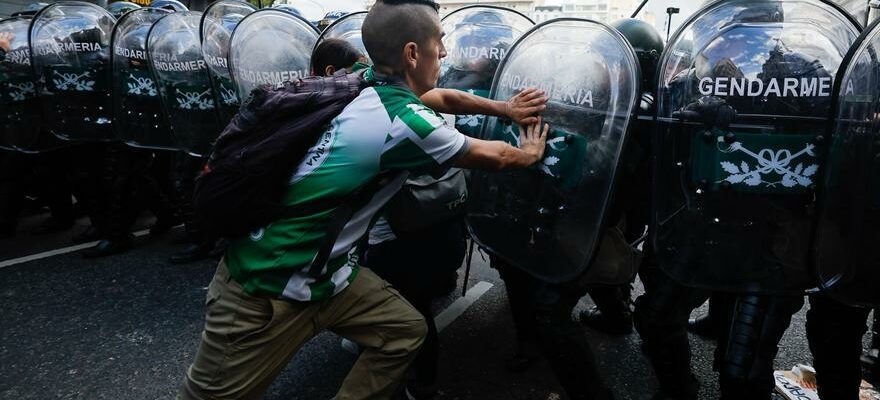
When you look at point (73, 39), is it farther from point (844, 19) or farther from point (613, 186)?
point (844, 19)

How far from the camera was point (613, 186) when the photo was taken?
5.69 ft

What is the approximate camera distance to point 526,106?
190 centimetres

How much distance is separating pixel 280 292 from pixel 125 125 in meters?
3.10

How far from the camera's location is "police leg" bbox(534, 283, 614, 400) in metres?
1.95

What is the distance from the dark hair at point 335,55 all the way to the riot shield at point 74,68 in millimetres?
2271

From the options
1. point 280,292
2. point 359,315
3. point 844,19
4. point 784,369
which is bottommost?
point 784,369

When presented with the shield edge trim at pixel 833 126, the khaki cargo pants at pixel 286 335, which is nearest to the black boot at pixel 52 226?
the khaki cargo pants at pixel 286 335

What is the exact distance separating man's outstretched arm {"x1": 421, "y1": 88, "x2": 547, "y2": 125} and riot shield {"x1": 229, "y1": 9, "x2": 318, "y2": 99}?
52.8 inches

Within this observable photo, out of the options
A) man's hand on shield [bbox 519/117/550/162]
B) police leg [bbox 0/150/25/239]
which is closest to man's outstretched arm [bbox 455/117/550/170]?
man's hand on shield [bbox 519/117/550/162]

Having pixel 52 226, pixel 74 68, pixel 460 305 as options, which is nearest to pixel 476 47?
pixel 460 305

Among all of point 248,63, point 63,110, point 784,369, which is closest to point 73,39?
point 63,110

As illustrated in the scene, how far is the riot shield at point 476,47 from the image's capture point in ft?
8.29

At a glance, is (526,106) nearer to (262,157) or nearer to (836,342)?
(262,157)

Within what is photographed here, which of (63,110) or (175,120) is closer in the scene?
(175,120)
